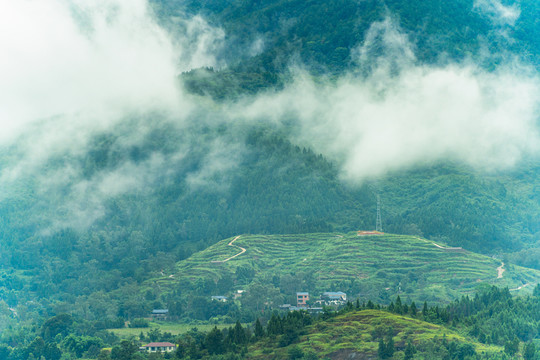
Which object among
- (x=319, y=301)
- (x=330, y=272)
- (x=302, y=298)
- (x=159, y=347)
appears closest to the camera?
(x=159, y=347)

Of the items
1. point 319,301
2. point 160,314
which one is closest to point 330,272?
point 319,301

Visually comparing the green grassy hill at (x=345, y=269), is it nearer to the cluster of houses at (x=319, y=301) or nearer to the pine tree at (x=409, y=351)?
the cluster of houses at (x=319, y=301)

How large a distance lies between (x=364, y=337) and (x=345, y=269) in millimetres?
33718

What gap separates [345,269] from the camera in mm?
115500

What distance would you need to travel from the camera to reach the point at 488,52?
536 feet

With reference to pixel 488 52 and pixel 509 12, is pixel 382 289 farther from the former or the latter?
pixel 509 12

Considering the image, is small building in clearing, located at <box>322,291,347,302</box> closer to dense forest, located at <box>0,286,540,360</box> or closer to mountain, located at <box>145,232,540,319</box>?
mountain, located at <box>145,232,540,319</box>

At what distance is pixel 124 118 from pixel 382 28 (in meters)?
42.7

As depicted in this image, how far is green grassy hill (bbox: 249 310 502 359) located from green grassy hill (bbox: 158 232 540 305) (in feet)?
75.8

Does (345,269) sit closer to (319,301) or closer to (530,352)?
(319,301)

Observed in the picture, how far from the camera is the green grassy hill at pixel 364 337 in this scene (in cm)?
7981

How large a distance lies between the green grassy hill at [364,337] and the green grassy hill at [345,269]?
910 inches

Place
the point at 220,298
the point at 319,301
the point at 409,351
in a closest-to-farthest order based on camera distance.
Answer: the point at 409,351, the point at 319,301, the point at 220,298

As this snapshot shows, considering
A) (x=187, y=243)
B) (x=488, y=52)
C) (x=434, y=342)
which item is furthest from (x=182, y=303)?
(x=488, y=52)
